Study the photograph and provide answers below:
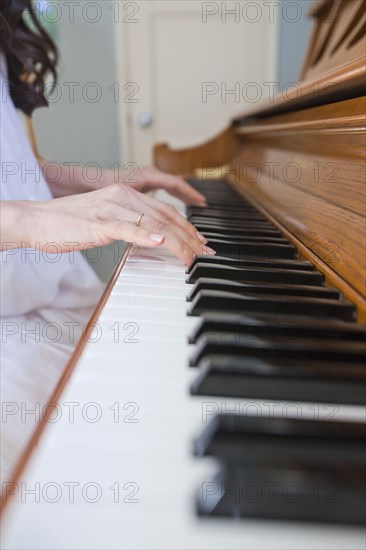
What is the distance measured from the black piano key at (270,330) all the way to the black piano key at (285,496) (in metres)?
0.16

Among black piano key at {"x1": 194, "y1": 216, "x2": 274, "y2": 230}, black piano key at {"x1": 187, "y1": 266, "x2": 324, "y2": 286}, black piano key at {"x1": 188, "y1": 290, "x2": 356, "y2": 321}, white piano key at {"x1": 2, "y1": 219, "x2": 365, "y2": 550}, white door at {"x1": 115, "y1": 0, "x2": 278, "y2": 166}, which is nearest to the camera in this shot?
white piano key at {"x1": 2, "y1": 219, "x2": 365, "y2": 550}

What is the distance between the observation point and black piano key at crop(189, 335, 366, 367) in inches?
16.0

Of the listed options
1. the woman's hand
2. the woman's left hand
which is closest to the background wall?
the woman's hand

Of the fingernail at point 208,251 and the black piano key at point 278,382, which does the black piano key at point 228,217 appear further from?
the black piano key at point 278,382

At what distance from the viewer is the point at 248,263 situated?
69 cm

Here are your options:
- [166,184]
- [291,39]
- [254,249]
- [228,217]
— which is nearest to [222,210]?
[228,217]

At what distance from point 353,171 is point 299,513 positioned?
0.55m

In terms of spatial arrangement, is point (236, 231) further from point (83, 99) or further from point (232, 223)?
point (83, 99)

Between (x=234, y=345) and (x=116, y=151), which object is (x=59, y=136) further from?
(x=234, y=345)

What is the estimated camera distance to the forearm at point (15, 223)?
2.33 ft

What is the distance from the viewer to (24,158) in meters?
1.11

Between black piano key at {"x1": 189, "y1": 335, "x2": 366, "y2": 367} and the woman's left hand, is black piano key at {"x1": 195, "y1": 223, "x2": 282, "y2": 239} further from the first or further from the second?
black piano key at {"x1": 189, "y1": 335, "x2": 366, "y2": 367}

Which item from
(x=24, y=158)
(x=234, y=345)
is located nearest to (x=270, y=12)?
(x=24, y=158)

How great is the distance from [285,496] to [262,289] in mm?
323
